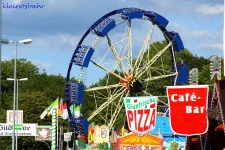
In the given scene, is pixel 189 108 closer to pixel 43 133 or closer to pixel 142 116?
pixel 142 116

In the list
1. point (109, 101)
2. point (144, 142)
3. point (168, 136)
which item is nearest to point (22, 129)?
point (109, 101)

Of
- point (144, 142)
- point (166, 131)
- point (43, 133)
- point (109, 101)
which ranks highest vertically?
point (109, 101)

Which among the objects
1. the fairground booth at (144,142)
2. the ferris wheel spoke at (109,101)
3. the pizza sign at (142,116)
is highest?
the ferris wheel spoke at (109,101)

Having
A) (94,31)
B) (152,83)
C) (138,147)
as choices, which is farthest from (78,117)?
(152,83)

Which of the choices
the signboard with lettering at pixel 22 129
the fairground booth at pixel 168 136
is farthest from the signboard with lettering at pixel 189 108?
the signboard with lettering at pixel 22 129

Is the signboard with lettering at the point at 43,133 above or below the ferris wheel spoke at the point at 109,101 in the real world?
below

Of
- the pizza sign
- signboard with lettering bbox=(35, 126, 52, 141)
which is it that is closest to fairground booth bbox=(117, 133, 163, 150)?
the pizza sign

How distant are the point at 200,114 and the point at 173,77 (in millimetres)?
35893

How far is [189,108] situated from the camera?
84.1ft

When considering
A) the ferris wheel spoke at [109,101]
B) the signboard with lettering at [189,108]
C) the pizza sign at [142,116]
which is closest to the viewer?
the signboard with lettering at [189,108]

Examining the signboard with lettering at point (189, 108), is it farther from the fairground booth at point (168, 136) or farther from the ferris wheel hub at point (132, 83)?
the ferris wheel hub at point (132, 83)

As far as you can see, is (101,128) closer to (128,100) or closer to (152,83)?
(128,100)

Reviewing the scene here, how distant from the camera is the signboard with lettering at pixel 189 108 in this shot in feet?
83.5

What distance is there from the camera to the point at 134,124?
27.2m
